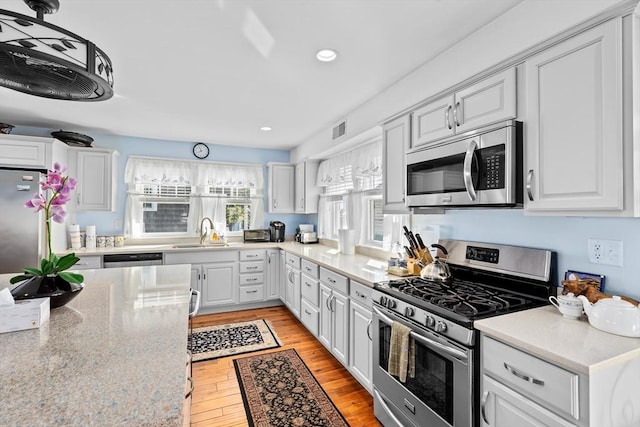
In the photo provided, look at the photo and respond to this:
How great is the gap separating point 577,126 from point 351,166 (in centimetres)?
248

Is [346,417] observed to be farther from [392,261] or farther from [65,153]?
[65,153]

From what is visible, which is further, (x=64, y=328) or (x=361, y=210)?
(x=361, y=210)

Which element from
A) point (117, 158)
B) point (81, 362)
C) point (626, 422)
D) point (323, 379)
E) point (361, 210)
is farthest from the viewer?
point (117, 158)

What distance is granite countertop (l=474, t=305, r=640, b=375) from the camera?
1035mm

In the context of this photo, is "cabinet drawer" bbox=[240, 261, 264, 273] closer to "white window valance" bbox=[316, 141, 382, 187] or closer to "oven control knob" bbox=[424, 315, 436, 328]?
"white window valance" bbox=[316, 141, 382, 187]

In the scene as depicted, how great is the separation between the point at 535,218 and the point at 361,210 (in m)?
2.04

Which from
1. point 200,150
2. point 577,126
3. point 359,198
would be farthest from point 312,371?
point 200,150

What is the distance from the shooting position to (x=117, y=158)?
4199 mm

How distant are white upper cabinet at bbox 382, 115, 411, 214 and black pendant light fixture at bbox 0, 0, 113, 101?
1.86 m

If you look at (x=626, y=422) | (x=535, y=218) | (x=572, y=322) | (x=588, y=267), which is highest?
(x=535, y=218)

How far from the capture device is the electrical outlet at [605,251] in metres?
1.44

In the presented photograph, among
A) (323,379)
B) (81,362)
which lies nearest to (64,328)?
(81,362)

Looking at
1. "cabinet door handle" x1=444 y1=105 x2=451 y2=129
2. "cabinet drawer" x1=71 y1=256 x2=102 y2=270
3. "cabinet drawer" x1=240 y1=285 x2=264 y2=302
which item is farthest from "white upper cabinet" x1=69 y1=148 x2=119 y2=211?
"cabinet door handle" x1=444 y1=105 x2=451 y2=129

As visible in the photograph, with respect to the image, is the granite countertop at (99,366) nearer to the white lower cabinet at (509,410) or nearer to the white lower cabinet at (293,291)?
the white lower cabinet at (509,410)
